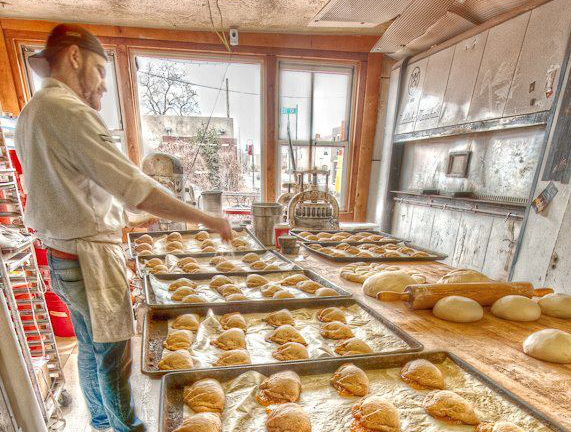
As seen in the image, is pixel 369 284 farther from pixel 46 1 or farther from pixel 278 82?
pixel 46 1

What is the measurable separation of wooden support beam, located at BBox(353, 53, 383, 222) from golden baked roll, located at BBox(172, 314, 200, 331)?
5.11m

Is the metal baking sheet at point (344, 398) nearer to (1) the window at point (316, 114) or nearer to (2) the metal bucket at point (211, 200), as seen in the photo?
(2) the metal bucket at point (211, 200)

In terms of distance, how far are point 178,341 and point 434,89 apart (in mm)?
4748

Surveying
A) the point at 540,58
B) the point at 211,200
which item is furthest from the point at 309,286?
the point at 540,58

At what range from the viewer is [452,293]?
162cm

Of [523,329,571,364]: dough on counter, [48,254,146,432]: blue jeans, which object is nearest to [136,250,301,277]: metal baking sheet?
[48,254,146,432]: blue jeans

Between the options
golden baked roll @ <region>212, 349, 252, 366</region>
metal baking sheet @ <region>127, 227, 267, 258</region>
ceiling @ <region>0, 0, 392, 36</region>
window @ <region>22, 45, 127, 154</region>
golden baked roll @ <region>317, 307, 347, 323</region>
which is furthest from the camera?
window @ <region>22, 45, 127, 154</region>

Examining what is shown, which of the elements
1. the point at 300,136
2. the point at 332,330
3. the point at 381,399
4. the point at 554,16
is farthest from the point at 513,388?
the point at 300,136

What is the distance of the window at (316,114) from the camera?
5.78 meters

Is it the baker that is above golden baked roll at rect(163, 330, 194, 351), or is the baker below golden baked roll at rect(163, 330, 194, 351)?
above

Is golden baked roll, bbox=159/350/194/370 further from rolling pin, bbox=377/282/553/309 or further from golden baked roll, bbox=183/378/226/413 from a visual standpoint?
rolling pin, bbox=377/282/553/309

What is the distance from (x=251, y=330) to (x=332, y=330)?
15.4 inches

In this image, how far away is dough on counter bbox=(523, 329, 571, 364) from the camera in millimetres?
1202

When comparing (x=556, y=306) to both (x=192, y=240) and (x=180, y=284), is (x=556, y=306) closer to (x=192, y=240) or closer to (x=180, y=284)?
(x=180, y=284)
